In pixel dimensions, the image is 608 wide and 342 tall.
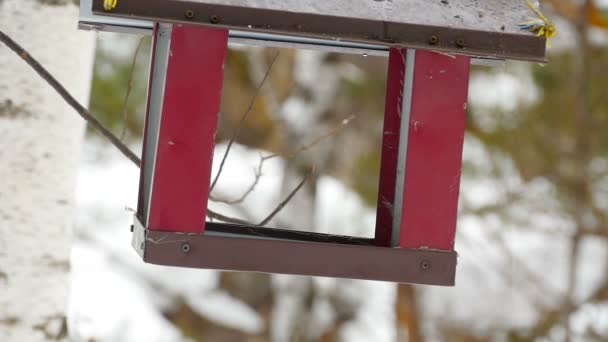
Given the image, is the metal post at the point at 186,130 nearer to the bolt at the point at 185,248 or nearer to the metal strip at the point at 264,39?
the bolt at the point at 185,248

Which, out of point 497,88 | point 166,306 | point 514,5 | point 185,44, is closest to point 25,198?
point 185,44

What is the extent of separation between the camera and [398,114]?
126cm

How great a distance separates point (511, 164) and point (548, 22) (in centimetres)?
359

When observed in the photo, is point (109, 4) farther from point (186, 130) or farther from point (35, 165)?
point (35, 165)

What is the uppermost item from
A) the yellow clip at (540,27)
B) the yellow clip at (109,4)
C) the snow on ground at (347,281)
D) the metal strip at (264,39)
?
the yellow clip at (540,27)

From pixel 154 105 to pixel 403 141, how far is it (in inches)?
14.3

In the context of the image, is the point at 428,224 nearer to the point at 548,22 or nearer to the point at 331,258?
the point at 331,258

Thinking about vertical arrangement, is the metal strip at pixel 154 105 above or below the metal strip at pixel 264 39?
below

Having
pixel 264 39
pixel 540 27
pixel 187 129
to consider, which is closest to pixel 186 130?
pixel 187 129

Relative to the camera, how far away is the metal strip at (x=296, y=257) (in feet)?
3.57

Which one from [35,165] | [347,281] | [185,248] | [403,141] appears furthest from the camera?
[347,281]

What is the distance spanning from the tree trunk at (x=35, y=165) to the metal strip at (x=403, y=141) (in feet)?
2.05

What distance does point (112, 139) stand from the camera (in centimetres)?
120

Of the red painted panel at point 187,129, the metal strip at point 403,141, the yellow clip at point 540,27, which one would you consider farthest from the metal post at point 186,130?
the yellow clip at point 540,27
